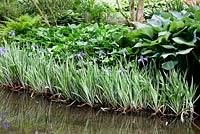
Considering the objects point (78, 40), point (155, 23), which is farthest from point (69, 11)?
point (155, 23)

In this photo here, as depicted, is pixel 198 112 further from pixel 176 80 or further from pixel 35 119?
pixel 35 119

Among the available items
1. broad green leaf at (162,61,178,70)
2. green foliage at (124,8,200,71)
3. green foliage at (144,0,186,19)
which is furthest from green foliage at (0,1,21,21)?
broad green leaf at (162,61,178,70)

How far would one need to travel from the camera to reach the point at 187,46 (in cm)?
412

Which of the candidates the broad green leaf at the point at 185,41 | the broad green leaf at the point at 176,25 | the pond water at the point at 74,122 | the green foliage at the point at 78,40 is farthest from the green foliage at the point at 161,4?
the pond water at the point at 74,122

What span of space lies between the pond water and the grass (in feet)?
0.48

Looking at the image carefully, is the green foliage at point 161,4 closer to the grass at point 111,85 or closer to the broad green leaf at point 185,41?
the broad green leaf at point 185,41

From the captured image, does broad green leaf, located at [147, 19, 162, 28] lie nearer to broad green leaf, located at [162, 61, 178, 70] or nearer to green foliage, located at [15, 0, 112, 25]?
broad green leaf, located at [162, 61, 178, 70]

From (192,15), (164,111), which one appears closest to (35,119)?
(164,111)

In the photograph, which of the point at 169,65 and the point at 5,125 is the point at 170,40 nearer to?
Answer: the point at 169,65

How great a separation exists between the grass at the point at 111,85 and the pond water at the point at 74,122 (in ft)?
0.48

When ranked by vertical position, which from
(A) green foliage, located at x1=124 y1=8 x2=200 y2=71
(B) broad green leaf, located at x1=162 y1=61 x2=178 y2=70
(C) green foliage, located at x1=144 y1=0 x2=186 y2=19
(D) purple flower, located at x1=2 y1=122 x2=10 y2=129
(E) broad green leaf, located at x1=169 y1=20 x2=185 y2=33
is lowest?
(C) green foliage, located at x1=144 y1=0 x2=186 y2=19

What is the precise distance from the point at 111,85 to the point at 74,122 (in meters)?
0.57

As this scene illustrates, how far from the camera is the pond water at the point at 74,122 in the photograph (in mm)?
3576

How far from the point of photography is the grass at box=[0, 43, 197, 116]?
3.92 metres
